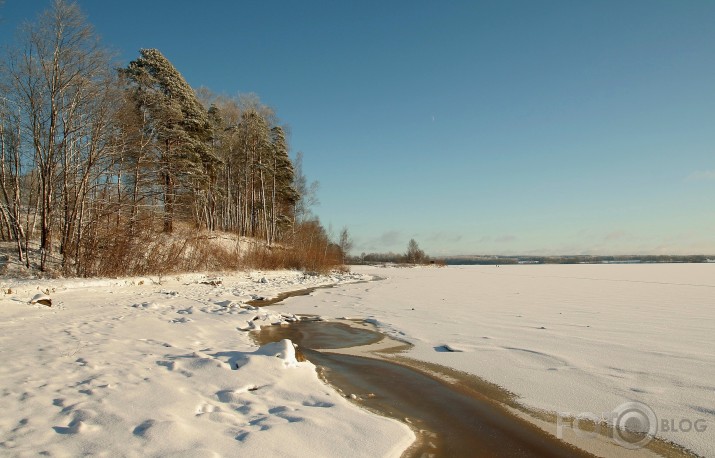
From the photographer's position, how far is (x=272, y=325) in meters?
8.73

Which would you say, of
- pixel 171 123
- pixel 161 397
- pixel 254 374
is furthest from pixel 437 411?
pixel 171 123

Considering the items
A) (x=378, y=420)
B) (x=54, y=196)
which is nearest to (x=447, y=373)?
(x=378, y=420)

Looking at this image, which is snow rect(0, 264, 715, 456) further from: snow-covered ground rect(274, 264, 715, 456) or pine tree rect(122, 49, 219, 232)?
pine tree rect(122, 49, 219, 232)

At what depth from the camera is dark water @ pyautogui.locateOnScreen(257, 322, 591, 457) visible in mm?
3096

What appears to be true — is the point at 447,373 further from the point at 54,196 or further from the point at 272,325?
the point at 54,196

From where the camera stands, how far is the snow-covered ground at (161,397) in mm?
2719

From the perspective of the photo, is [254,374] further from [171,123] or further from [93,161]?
[171,123]

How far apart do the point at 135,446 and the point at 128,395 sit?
111 cm

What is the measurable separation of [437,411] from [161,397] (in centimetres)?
280

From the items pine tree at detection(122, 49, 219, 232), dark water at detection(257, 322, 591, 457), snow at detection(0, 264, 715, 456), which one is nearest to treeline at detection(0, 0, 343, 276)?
pine tree at detection(122, 49, 219, 232)

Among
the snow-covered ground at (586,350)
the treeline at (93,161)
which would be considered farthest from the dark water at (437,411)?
the treeline at (93,161)

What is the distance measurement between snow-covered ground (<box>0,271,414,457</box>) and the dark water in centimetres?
36

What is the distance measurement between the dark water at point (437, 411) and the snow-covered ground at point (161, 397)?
1.17 ft

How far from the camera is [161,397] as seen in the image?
140 inches
